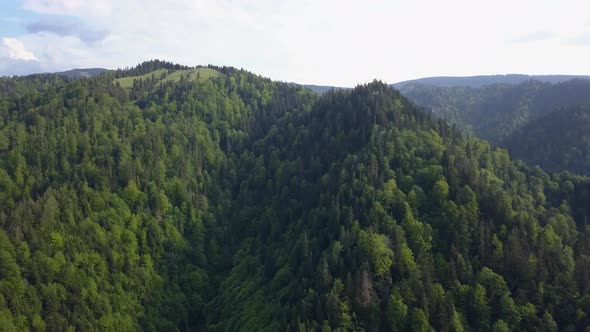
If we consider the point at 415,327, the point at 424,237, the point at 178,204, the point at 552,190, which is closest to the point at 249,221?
the point at 178,204

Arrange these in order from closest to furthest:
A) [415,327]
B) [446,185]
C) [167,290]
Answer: [415,327] → [446,185] → [167,290]

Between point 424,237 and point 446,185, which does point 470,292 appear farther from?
point 446,185

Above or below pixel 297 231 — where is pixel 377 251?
above

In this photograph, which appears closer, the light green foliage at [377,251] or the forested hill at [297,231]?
the forested hill at [297,231]

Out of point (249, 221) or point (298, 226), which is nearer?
point (298, 226)

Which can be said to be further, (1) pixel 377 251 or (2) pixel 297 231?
(2) pixel 297 231

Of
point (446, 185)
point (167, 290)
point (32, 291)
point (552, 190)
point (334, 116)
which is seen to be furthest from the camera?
point (334, 116)

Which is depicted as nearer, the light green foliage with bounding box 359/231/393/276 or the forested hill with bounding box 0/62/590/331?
the forested hill with bounding box 0/62/590/331

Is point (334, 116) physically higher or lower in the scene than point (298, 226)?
higher
